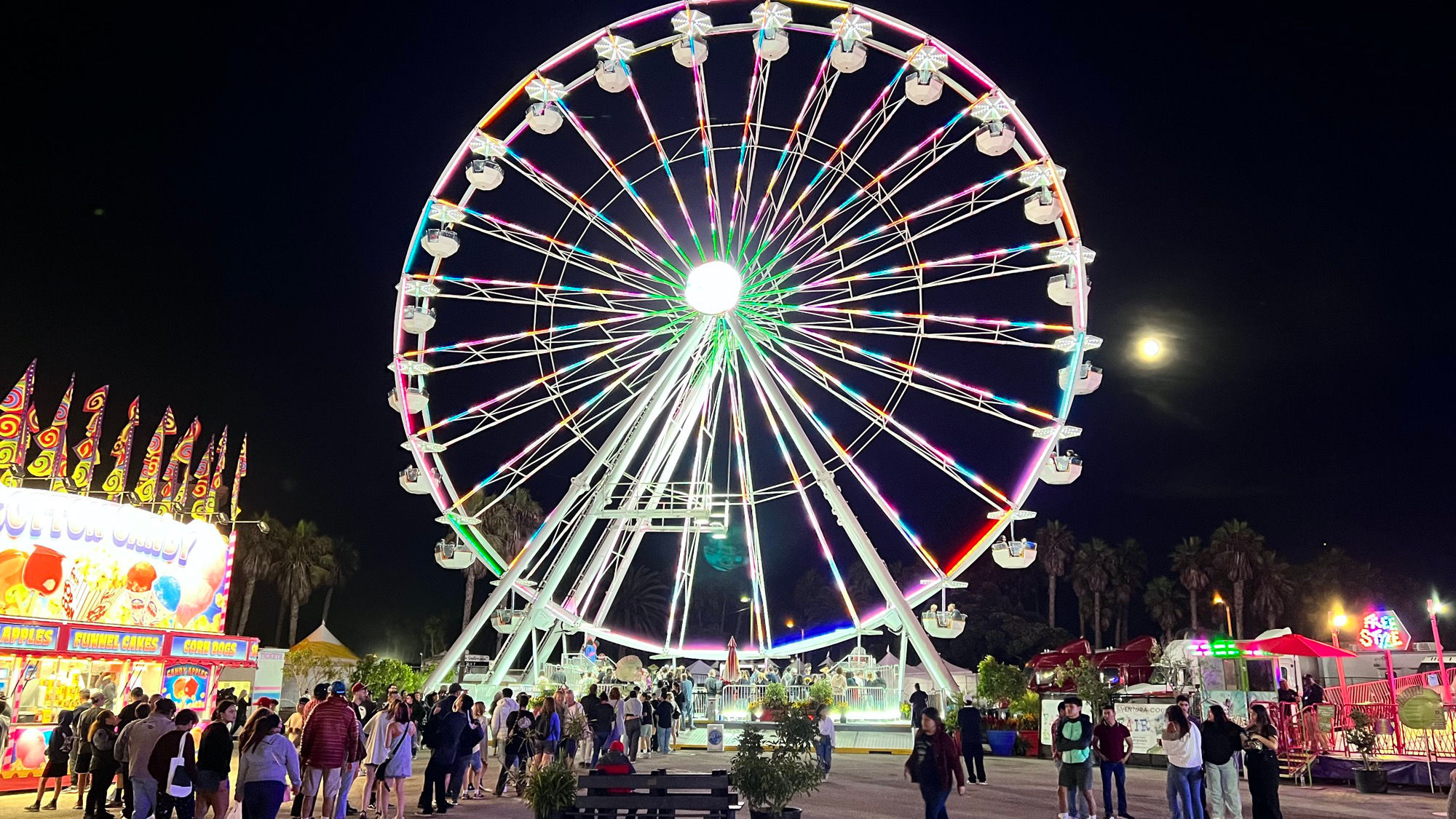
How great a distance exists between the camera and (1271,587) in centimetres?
5803

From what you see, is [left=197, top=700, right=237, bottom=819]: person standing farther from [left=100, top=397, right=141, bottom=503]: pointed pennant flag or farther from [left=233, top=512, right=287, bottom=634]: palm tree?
[left=233, top=512, right=287, bottom=634]: palm tree

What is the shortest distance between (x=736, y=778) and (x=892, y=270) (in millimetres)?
13667

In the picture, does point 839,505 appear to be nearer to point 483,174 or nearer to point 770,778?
point 483,174

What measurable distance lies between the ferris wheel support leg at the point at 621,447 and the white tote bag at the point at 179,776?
12.6 meters

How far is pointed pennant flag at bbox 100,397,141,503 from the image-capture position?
27.5 m

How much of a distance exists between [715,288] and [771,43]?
198 inches

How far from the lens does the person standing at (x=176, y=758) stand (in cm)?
908

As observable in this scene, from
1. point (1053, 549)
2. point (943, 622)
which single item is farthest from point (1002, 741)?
point (1053, 549)

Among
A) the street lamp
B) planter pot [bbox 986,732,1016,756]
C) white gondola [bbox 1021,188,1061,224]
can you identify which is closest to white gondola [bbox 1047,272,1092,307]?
white gondola [bbox 1021,188,1061,224]

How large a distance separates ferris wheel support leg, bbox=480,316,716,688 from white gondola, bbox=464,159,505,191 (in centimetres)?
513

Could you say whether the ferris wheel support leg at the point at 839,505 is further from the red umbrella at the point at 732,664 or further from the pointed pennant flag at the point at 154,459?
the pointed pennant flag at the point at 154,459

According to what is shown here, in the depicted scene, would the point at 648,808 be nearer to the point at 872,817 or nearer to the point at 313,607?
the point at 872,817

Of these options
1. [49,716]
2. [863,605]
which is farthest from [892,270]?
[863,605]

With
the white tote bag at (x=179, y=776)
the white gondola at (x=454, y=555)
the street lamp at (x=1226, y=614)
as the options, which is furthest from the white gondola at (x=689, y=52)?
the street lamp at (x=1226, y=614)
